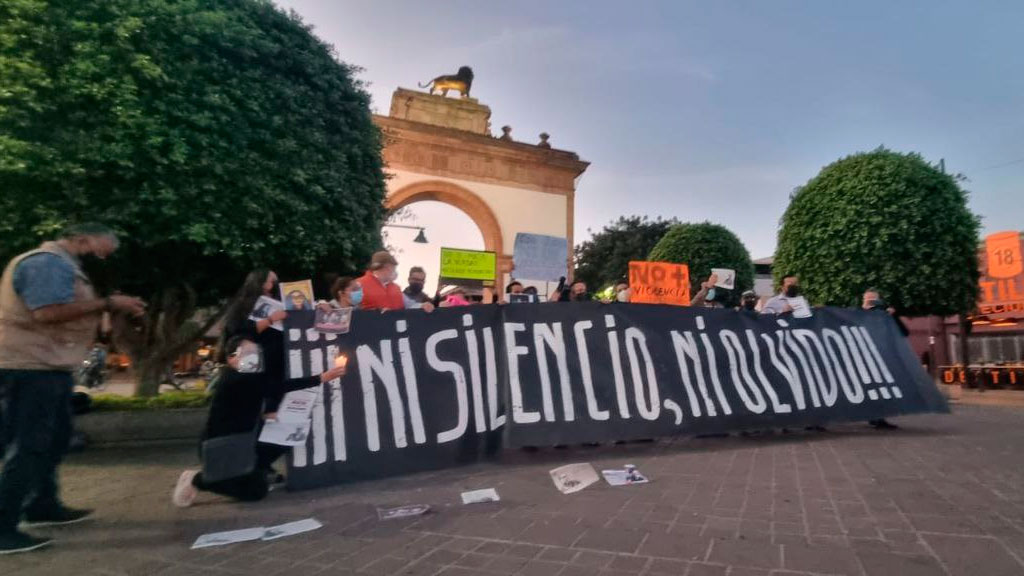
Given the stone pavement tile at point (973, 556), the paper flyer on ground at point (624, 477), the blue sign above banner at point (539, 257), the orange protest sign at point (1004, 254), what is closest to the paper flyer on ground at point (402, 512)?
the paper flyer on ground at point (624, 477)

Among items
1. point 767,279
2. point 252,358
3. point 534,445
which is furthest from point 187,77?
point 767,279

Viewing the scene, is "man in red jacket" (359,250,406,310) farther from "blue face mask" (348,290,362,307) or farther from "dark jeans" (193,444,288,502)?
"dark jeans" (193,444,288,502)

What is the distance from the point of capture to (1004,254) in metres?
16.0

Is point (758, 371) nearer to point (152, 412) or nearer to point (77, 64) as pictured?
point (152, 412)

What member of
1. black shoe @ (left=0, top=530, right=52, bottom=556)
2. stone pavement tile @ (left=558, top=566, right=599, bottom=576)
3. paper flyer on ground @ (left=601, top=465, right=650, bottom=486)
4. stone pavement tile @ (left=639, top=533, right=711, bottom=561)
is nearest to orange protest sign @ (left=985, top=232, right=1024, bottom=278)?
paper flyer on ground @ (left=601, top=465, right=650, bottom=486)

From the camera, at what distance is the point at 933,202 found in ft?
37.8

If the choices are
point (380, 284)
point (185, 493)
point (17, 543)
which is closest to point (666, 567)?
point (185, 493)

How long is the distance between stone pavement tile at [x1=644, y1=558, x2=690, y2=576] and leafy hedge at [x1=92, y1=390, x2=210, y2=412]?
6.25 metres

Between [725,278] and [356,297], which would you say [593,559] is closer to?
[356,297]

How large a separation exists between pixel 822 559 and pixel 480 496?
2.04 metres

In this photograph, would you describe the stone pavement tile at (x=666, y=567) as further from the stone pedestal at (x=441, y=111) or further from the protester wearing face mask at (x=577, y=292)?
the stone pedestal at (x=441, y=111)

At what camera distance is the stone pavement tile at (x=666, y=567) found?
249cm

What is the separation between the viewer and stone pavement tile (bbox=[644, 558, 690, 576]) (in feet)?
8.18

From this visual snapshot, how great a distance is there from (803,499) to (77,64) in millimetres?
7149
